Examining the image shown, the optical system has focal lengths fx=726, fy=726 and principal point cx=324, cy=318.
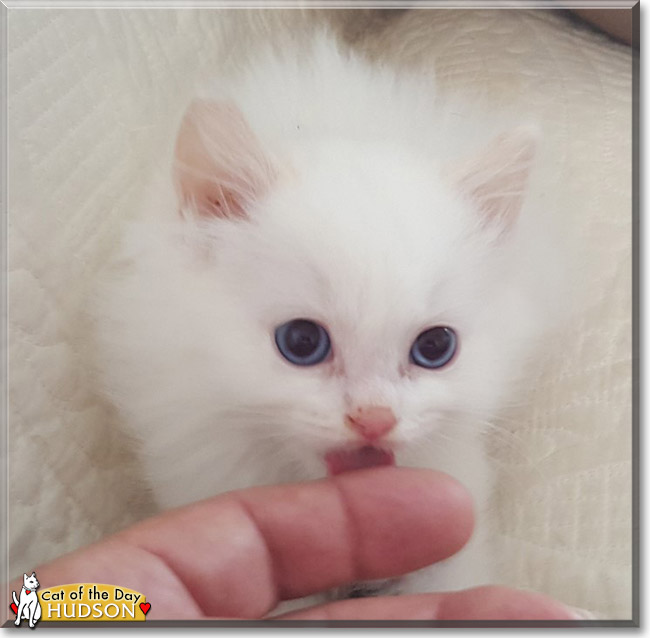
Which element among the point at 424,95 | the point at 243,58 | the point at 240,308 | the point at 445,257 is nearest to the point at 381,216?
the point at 445,257

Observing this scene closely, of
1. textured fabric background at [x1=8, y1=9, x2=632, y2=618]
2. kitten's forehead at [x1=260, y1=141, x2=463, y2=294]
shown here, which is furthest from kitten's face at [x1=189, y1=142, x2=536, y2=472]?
textured fabric background at [x1=8, y1=9, x2=632, y2=618]

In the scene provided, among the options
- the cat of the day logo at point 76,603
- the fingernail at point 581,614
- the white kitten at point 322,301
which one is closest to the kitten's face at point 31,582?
the cat of the day logo at point 76,603

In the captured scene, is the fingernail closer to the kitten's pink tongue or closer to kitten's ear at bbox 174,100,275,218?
the kitten's pink tongue

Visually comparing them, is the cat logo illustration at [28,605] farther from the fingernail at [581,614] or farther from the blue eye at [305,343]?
the fingernail at [581,614]

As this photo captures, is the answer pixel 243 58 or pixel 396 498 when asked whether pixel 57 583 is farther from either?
pixel 243 58

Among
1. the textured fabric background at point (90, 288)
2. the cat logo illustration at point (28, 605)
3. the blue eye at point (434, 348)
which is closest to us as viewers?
the cat logo illustration at point (28, 605)

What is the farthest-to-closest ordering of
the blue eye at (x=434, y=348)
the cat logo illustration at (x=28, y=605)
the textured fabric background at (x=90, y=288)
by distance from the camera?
the textured fabric background at (x=90, y=288) → the blue eye at (x=434, y=348) → the cat logo illustration at (x=28, y=605)
